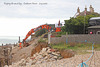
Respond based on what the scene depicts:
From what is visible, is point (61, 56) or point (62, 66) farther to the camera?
point (61, 56)

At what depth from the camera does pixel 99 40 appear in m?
28.3

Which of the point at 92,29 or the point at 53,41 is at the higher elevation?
the point at 92,29

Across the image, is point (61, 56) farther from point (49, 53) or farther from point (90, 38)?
point (90, 38)

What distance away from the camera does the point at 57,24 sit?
5588 cm

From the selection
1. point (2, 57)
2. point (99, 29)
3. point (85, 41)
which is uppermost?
point (99, 29)

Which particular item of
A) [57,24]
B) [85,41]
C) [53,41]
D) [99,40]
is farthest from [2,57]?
[57,24]

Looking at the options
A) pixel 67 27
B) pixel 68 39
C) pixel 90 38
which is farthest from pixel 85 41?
pixel 67 27

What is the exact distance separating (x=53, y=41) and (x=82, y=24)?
569 inches

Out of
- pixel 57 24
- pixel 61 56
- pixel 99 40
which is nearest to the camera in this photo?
pixel 61 56

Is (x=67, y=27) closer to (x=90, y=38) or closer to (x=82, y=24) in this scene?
(x=82, y=24)

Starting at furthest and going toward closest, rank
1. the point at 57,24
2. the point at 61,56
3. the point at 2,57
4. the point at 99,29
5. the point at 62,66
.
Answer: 1. the point at 57,24
2. the point at 99,29
3. the point at 2,57
4. the point at 61,56
5. the point at 62,66

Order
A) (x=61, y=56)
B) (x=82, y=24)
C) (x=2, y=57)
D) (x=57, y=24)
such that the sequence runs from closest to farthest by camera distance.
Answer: (x=61, y=56), (x=2, y=57), (x=82, y=24), (x=57, y=24)

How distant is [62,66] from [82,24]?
29822 mm

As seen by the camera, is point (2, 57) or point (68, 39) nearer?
point (2, 57)
